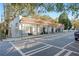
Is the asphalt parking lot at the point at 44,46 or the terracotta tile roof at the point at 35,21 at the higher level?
the terracotta tile roof at the point at 35,21

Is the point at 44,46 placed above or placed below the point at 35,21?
below

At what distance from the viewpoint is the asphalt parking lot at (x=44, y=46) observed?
3.21 m

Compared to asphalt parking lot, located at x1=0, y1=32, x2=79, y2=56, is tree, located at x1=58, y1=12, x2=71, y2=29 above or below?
above

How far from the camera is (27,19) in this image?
327 cm

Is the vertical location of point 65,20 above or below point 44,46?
above

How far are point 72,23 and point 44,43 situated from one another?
0.45 meters

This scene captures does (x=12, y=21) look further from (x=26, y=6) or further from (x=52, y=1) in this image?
(x=52, y=1)

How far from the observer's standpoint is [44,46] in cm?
329

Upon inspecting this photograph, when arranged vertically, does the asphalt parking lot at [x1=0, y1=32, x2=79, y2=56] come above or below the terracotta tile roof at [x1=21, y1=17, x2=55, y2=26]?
below

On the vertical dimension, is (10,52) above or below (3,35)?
below

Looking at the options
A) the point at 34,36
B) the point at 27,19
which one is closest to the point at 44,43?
the point at 34,36

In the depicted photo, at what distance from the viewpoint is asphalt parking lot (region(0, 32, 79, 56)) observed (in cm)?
321

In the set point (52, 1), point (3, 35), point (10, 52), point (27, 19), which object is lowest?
point (10, 52)

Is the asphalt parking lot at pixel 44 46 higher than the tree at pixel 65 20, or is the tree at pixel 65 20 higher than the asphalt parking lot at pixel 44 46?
the tree at pixel 65 20
